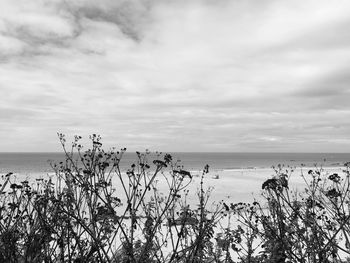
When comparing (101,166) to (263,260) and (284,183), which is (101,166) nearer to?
(284,183)

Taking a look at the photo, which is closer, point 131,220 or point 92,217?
point 92,217

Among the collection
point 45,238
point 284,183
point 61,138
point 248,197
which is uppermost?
point 61,138

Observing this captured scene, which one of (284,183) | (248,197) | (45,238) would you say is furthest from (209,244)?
(248,197)

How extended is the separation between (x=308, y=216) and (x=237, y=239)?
91 cm

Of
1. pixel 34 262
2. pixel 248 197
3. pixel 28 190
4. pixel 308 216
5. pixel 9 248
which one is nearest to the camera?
pixel 9 248

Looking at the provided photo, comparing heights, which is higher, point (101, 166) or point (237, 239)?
point (101, 166)

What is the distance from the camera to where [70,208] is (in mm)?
3885

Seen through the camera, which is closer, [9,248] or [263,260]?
[9,248]

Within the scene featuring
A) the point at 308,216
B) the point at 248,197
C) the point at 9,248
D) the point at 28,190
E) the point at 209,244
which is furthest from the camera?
the point at 248,197

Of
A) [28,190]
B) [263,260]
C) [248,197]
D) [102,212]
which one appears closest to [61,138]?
[28,190]

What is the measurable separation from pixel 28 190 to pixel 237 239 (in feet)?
8.43

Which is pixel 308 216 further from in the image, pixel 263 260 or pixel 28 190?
pixel 28 190

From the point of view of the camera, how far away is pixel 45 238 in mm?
3574

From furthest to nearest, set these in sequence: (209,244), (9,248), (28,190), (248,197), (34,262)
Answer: (248,197)
(209,244)
(28,190)
(34,262)
(9,248)
